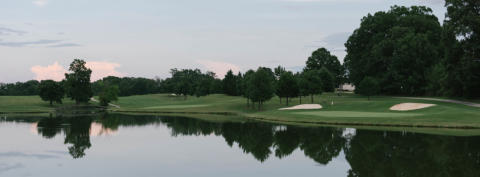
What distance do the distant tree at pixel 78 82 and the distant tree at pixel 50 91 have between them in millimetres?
2159

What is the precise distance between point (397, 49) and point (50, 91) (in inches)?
2938

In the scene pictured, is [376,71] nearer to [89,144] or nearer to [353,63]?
[353,63]

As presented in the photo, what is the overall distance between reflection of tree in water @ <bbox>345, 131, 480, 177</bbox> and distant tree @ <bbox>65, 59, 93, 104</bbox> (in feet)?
268

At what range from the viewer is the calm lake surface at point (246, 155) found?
20.5m

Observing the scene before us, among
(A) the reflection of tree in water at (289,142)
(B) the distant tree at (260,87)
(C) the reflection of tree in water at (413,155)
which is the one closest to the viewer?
(C) the reflection of tree in water at (413,155)

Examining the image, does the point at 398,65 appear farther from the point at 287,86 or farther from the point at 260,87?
the point at 260,87

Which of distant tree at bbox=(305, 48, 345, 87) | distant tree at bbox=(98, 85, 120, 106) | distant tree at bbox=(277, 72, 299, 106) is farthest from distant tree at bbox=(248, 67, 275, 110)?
distant tree at bbox=(305, 48, 345, 87)

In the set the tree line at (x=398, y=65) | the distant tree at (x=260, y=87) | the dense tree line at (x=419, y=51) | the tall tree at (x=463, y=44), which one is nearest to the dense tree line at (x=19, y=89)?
the tree line at (x=398, y=65)

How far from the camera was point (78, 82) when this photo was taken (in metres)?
102

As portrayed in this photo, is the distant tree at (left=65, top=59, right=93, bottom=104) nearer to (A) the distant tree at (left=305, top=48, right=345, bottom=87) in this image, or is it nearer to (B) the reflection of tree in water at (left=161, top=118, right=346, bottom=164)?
(A) the distant tree at (left=305, top=48, right=345, bottom=87)

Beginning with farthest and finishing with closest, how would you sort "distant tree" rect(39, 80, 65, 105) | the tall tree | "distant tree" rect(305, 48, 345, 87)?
1. "distant tree" rect(305, 48, 345, 87)
2. "distant tree" rect(39, 80, 65, 105)
3. the tall tree

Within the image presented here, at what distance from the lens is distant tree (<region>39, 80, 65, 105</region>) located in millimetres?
97125

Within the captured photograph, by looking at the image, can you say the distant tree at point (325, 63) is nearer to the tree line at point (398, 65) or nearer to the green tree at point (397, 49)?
the tree line at point (398, 65)

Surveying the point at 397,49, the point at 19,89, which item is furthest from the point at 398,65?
the point at 19,89
